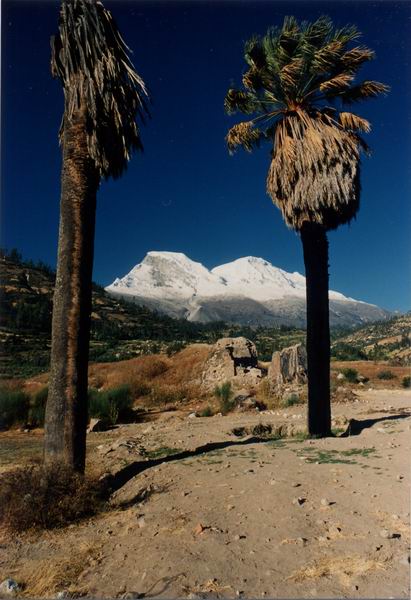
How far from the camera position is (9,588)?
3854 mm

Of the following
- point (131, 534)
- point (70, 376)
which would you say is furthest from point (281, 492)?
point (70, 376)

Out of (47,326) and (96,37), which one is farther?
(47,326)

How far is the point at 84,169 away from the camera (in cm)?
706

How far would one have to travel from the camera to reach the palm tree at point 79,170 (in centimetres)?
654

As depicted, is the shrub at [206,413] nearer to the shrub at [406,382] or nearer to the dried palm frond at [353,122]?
the dried palm frond at [353,122]

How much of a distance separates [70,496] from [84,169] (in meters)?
4.84

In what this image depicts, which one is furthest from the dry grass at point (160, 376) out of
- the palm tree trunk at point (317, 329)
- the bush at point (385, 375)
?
the palm tree trunk at point (317, 329)

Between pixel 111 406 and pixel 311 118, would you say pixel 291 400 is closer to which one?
pixel 111 406

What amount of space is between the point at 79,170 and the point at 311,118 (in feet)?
18.6

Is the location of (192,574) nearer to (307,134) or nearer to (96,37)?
(96,37)

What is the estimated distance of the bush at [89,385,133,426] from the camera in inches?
601

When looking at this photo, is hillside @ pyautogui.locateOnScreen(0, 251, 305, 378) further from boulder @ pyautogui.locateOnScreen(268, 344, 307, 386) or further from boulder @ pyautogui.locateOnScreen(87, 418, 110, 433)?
boulder @ pyautogui.locateOnScreen(87, 418, 110, 433)

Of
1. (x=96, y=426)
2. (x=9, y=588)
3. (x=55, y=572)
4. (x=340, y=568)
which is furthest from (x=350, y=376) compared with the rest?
(x=9, y=588)

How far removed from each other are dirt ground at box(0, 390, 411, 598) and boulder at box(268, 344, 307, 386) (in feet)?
38.3
